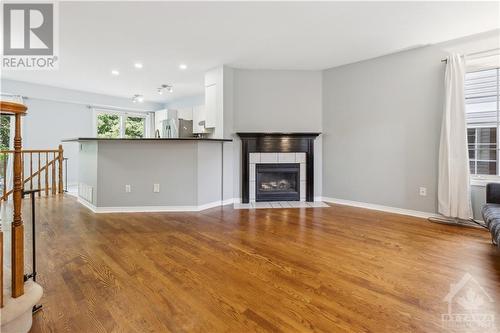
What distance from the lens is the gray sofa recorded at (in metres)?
2.16

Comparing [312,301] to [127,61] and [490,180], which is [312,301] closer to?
[490,180]

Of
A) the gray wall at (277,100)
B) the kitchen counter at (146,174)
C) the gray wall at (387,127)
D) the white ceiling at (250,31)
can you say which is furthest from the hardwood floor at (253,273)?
the white ceiling at (250,31)

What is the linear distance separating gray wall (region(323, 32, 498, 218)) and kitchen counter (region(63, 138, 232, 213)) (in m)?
2.28

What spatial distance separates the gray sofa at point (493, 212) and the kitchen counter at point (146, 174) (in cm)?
342

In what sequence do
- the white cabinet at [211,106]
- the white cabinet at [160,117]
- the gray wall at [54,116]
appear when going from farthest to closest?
the white cabinet at [160,117]
the gray wall at [54,116]
the white cabinet at [211,106]

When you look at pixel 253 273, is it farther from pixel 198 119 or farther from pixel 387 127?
pixel 198 119

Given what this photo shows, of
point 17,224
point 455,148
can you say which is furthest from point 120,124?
point 455,148

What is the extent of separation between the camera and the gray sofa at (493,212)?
2157 mm

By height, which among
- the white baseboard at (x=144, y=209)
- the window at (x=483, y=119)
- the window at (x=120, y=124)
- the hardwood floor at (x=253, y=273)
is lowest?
the hardwood floor at (x=253, y=273)

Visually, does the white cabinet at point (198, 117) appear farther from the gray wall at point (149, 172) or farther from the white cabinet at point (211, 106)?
the gray wall at point (149, 172)

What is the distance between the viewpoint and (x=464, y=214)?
3.29m

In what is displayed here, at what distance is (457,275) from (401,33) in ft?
9.43

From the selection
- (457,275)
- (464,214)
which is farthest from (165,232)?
(464,214)

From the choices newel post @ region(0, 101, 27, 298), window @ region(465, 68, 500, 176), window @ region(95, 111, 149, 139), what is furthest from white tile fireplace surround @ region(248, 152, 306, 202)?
window @ region(95, 111, 149, 139)
